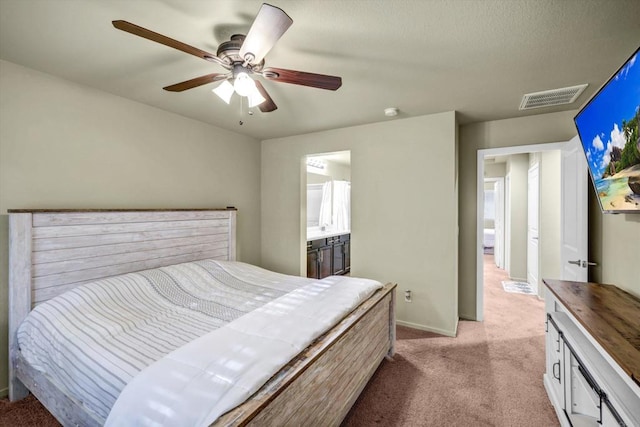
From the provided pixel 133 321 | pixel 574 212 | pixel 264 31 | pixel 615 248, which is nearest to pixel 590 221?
pixel 574 212

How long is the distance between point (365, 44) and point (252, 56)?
27.1 inches

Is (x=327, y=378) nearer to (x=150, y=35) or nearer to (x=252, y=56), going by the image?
(x=252, y=56)

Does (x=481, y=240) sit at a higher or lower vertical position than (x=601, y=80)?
lower

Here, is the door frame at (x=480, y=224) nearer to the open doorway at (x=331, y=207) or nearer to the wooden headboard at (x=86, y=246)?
the open doorway at (x=331, y=207)

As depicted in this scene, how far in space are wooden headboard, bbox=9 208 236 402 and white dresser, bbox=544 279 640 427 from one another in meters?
3.08

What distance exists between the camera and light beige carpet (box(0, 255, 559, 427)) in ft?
5.97

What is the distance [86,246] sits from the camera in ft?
7.32

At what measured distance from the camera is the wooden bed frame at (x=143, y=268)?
1.29m

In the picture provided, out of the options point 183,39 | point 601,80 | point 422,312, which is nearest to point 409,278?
point 422,312

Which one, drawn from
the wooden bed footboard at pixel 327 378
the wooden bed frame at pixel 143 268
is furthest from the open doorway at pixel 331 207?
the wooden bed footboard at pixel 327 378

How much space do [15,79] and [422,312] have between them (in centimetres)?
397

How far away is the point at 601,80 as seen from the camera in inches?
84.2

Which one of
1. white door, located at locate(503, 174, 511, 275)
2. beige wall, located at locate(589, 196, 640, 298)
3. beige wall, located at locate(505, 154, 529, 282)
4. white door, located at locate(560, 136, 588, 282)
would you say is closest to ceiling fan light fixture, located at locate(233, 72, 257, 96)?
beige wall, located at locate(589, 196, 640, 298)

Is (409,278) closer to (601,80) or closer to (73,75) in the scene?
(601,80)
